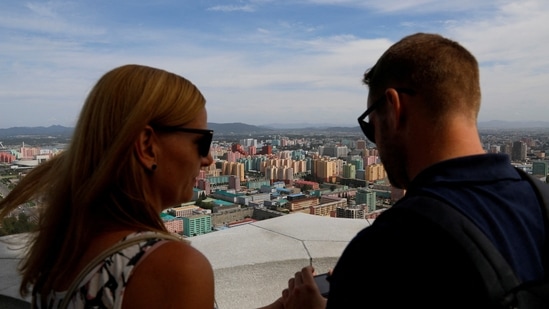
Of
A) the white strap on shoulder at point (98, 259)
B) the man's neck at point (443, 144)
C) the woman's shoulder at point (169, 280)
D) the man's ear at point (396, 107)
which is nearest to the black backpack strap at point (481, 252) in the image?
the man's neck at point (443, 144)

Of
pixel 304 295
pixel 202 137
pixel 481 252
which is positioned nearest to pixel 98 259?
pixel 202 137

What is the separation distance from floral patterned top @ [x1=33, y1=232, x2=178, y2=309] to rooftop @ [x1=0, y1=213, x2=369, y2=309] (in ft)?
Answer: 6.74

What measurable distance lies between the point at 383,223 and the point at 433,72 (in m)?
0.45

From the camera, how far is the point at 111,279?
79cm

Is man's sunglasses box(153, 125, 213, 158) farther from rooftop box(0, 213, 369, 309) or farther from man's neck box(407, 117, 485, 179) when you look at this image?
rooftop box(0, 213, 369, 309)

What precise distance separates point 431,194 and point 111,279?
639mm

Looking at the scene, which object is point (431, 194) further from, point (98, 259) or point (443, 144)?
point (98, 259)

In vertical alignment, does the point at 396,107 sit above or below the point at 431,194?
above

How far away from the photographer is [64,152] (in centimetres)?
104

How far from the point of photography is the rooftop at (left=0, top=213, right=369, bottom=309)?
2.83 meters

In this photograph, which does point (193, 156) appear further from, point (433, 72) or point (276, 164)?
point (276, 164)

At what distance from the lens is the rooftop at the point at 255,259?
2826 millimetres

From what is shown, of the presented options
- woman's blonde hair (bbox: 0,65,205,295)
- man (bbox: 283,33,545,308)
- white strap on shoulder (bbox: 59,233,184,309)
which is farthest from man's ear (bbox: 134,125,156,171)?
man (bbox: 283,33,545,308)

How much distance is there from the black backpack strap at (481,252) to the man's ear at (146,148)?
0.58 meters
